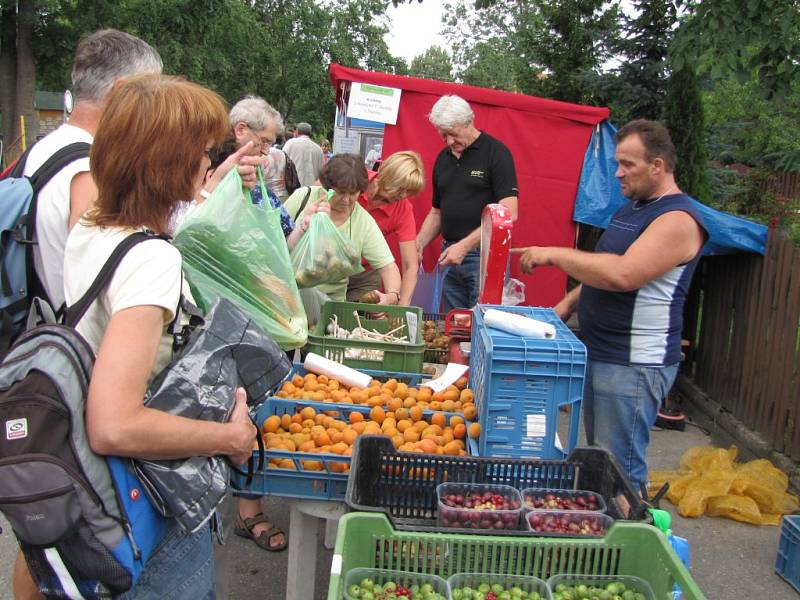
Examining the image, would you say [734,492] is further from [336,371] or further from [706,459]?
[336,371]

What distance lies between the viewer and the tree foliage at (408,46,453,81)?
56659 millimetres

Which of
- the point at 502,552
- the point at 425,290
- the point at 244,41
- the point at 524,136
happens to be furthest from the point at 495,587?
the point at 244,41

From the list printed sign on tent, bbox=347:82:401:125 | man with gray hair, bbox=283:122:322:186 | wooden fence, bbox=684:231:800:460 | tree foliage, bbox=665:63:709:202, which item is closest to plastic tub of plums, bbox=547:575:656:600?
wooden fence, bbox=684:231:800:460

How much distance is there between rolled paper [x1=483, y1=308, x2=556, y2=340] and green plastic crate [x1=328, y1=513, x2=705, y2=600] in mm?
841

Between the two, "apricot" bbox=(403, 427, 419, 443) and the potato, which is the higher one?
the potato

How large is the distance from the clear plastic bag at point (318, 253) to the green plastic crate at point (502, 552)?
6.58 ft

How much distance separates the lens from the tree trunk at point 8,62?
70.6ft

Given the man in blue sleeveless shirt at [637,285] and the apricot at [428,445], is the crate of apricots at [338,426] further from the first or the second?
the man in blue sleeveless shirt at [637,285]

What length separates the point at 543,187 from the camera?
300 inches

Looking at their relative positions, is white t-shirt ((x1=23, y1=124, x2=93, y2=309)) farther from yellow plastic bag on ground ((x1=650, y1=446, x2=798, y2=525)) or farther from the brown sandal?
yellow plastic bag on ground ((x1=650, y1=446, x2=798, y2=525))

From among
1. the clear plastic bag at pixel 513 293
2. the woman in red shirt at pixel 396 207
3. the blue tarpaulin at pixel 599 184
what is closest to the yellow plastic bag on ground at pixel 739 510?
the clear plastic bag at pixel 513 293

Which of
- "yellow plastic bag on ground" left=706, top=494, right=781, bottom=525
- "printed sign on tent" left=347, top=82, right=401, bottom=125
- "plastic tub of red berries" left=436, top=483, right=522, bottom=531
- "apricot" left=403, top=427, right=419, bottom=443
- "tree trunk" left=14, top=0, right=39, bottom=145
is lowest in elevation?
"yellow plastic bag on ground" left=706, top=494, right=781, bottom=525

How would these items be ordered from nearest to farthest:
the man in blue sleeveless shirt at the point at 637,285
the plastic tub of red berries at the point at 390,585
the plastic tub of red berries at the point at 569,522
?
1. the plastic tub of red berries at the point at 390,585
2. the plastic tub of red berries at the point at 569,522
3. the man in blue sleeveless shirt at the point at 637,285

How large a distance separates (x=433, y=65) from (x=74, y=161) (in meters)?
64.4
